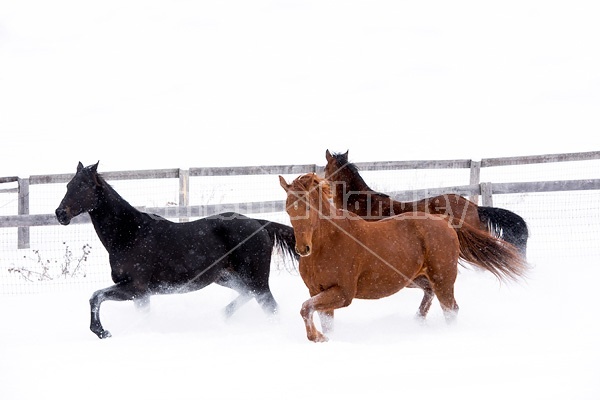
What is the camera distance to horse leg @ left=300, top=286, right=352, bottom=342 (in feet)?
14.8

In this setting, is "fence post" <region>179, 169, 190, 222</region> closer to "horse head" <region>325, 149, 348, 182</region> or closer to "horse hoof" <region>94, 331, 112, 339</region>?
"horse head" <region>325, 149, 348, 182</region>

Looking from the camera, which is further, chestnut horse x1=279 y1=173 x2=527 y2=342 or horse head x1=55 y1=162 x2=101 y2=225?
horse head x1=55 y1=162 x2=101 y2=225

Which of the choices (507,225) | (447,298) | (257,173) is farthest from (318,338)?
(257,173)

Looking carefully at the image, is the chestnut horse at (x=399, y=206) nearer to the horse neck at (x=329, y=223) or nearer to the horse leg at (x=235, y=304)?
the horse leg at (x=235, y=304)

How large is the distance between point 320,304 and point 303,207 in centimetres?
69

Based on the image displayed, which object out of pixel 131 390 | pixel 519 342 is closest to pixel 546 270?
pixel 519 342

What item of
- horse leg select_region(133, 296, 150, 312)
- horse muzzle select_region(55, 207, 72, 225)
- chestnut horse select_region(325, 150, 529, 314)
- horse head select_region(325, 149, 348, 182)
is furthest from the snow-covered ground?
horse head select_region(325, 149, 348, 182)

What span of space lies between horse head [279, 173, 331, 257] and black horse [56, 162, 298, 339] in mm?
1500

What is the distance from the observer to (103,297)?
522cm

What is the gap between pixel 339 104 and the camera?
3278cm

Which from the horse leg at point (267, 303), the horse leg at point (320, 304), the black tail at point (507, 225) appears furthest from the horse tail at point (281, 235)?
the black tail at point (507, 225)

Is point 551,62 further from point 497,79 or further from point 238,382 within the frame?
point 238,382

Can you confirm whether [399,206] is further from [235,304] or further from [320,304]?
[320,304]

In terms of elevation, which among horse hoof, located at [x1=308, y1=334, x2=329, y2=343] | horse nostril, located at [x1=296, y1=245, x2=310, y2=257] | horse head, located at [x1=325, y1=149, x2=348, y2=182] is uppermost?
horse head, located at [x1=325, y1=149, x2=348, y2=182]
